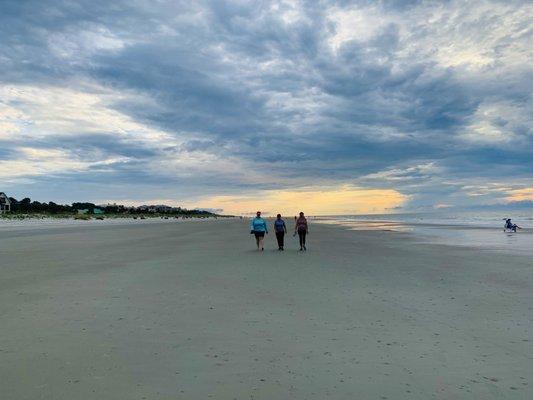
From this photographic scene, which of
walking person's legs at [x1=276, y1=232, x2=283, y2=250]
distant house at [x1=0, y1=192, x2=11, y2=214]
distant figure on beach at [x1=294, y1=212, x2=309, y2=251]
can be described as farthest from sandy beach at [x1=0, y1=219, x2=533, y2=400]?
distant house at [x1=0, y1=192, x2=11, y2=214]

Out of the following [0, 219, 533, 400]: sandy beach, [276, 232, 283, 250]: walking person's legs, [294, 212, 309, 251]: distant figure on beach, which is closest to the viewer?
[0, 219, 533, 400]: sandy beach

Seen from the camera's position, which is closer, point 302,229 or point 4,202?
point 302,229

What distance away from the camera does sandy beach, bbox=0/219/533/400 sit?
17.1 feet

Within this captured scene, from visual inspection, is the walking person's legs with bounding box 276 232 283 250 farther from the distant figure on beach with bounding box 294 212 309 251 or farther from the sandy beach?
the sandy beach

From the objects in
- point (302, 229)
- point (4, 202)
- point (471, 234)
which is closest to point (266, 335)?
point (302, 229)

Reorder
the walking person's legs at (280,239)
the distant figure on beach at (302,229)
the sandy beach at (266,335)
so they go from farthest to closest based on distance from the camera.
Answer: the walking person's legs at (280,239) < the distant figure on beach at (302,229) < the sandy beach at (266,335)

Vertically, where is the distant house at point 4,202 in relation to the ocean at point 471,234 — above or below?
above

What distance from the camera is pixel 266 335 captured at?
723 centimetres

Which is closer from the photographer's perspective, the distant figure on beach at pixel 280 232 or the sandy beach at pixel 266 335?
the sandy beach at pixel 266 335

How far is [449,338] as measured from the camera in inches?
277

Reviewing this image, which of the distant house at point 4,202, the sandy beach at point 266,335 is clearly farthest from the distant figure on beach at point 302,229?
the distant house at point 4,202

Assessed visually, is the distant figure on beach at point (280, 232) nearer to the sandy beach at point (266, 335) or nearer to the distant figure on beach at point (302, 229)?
the distant figure on beach at point (302, 229)

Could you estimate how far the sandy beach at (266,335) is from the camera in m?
5.21

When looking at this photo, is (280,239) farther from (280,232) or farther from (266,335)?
(266,335)
